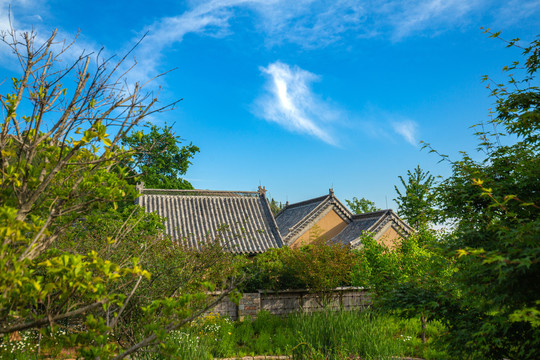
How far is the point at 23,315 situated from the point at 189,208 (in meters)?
17.6

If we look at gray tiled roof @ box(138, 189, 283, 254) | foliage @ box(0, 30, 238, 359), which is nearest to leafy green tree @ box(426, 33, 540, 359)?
foliage @ box(0, 30, 238, 359)

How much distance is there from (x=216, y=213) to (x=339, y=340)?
13350 millimetres

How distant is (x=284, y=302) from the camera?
1334 centimetres

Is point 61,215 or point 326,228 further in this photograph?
point 326,228

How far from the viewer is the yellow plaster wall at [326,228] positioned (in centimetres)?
2283

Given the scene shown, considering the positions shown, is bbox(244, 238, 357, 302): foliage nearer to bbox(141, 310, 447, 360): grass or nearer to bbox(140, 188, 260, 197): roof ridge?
bbox(141, 310, 447, 360): grass

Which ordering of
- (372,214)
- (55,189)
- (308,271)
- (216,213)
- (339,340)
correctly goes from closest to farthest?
(55,189) < (339,340) < (308,271) < (216,213) < (372,214)

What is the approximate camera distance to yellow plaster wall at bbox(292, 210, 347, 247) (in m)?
22.8

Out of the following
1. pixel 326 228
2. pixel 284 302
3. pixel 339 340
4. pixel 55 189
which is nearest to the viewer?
pixel 55 189

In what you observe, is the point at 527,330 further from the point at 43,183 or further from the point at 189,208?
the point at 189,208

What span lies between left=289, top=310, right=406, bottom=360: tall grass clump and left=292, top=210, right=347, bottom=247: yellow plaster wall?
1381 centimetres

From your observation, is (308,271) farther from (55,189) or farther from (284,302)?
(55,189)

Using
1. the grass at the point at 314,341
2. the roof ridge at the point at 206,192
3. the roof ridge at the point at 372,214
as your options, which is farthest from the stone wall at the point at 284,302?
the roof ridge at the point at 206,192

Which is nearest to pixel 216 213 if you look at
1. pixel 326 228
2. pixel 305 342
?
pixel 326 228
